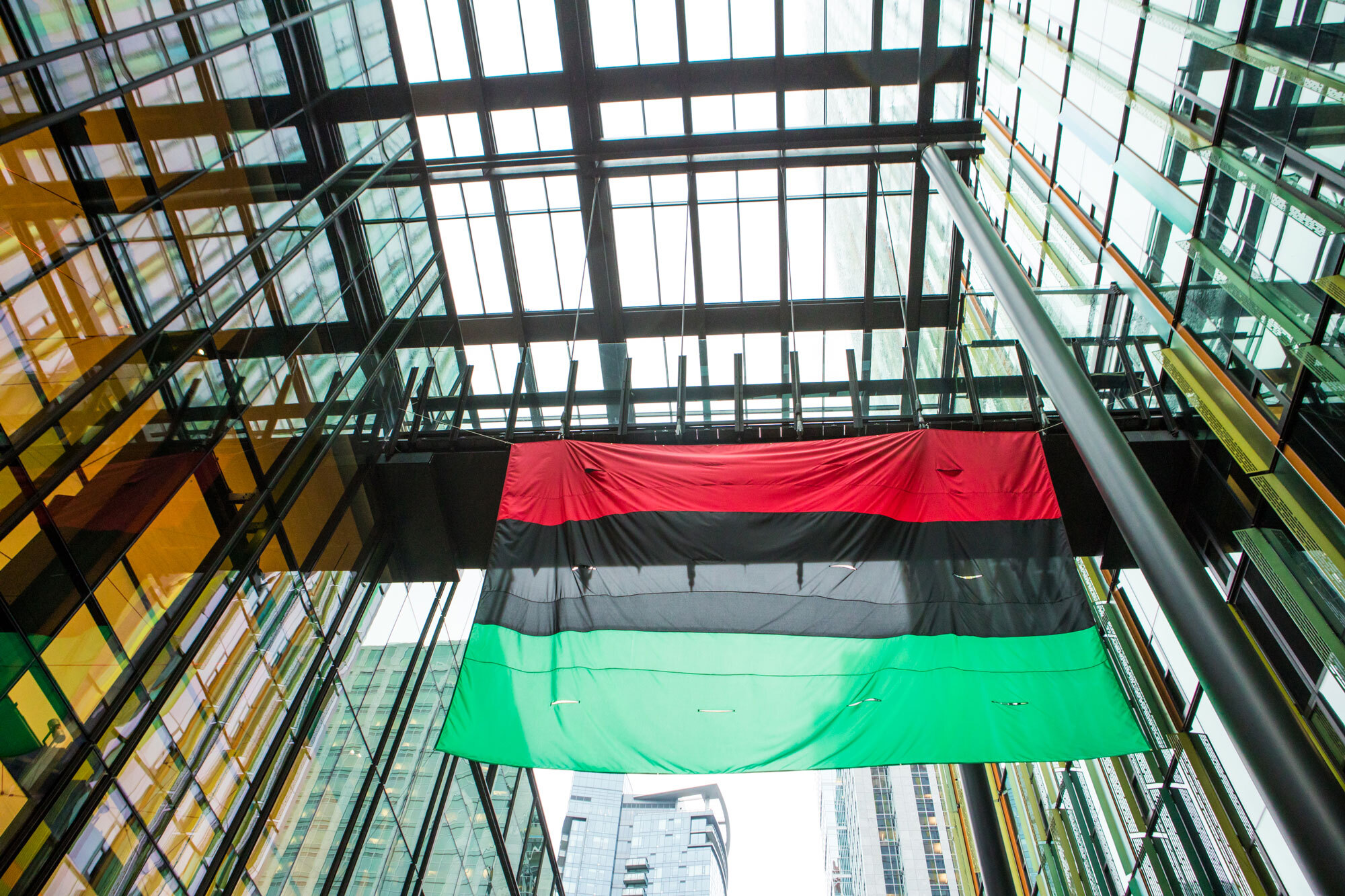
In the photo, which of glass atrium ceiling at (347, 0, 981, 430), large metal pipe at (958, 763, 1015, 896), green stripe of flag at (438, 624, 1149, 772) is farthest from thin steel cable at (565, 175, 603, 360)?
large metal pipe at (958, 763, 1015, 896)

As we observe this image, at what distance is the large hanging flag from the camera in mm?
8367

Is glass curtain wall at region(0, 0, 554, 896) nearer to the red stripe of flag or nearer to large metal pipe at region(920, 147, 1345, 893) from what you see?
the red stripe of flag

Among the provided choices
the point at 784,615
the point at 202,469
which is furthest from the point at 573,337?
the point at 784,615

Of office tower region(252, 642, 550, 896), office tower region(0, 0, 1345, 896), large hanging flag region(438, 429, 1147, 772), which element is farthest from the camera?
office tower region(252, 642, 550, 896)

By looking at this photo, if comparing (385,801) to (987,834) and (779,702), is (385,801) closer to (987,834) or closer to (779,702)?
(779,702)

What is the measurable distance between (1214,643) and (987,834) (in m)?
15.2

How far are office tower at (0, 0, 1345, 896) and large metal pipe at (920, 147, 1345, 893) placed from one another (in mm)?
28

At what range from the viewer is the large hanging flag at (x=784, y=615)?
27.5 feet

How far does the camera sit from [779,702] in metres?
8.77

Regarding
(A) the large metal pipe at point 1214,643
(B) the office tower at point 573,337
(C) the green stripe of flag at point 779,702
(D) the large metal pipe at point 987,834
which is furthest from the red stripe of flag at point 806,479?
(D) the large metal pipe at point 987,834

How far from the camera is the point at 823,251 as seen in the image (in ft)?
70.5

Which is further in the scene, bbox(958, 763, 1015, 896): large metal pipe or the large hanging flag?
bbox(958, 763, 1015, 896): large metal pipe

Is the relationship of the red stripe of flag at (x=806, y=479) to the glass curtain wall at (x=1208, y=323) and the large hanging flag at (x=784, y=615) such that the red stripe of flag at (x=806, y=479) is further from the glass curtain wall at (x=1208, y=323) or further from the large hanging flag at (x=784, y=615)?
the glass curtain wall at (x=1208, y=323)

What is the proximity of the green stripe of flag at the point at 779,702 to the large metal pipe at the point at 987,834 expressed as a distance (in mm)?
10041
